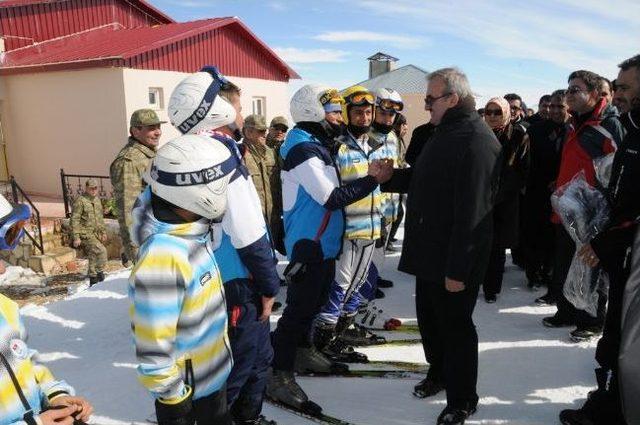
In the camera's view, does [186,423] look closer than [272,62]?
Yes

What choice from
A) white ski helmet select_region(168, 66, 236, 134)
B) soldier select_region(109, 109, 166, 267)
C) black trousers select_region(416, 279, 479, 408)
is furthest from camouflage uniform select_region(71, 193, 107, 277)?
black trousers select_region(416, 279, 479, 408)

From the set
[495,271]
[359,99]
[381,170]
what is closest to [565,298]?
[495,271]

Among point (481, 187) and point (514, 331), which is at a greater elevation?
point (481, 187)

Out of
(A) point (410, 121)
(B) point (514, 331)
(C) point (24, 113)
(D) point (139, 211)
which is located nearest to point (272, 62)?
(C) point (24, 113)

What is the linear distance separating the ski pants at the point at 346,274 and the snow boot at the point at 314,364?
0.85ft

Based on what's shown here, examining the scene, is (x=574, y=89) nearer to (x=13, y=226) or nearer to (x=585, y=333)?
(x=585, y=333)

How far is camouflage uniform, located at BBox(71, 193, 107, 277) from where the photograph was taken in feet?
26.9

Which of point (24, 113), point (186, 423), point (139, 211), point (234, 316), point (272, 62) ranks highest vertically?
point (272, 62)

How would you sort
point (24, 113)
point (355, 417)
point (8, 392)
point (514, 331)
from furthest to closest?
point (24, 113) < point (514, 331) < point (355, 417) < point (8, 392)

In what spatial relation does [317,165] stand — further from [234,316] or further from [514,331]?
[514,331]

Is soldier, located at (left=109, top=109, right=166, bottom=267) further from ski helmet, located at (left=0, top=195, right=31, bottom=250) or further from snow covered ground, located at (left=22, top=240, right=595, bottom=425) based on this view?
ski helmet, located at (left=0, top=195, right=31, bottom=250)

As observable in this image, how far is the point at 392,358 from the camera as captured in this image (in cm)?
397

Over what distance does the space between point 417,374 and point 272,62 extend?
16719mm

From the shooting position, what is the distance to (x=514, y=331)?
4.38 meters
